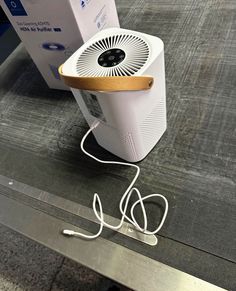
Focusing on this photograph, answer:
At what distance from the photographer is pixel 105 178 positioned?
2.04 ft

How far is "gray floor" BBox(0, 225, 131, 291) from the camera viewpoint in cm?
90

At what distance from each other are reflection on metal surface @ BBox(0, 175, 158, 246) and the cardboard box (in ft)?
1.10

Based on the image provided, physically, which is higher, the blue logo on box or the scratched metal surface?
the blue logo on box

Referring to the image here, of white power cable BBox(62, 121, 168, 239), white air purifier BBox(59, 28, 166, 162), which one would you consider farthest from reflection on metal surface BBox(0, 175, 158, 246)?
white air purifier BBox(59, 28, 166, 162)

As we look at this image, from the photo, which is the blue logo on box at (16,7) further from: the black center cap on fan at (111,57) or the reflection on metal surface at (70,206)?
the reflection on metal surface at (70,206)

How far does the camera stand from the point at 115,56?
1.63 feet

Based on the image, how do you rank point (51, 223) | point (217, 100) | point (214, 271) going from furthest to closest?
point (217, 100) → point (51, 223) → point (214, 271)

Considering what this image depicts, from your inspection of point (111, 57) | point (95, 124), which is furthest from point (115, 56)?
point (95, 124)

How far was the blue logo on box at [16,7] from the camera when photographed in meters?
0.63

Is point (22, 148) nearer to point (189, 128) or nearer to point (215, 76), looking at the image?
point (189, 128)

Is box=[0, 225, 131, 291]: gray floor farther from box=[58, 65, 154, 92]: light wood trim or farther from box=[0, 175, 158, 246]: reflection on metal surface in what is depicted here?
box=[58, 65, 154, 92]: light wood trim

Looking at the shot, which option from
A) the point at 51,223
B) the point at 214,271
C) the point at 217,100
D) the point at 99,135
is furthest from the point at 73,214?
the point at 217,100

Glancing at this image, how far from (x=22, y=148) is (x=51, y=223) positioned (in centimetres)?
25

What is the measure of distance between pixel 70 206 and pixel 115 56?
326mm
